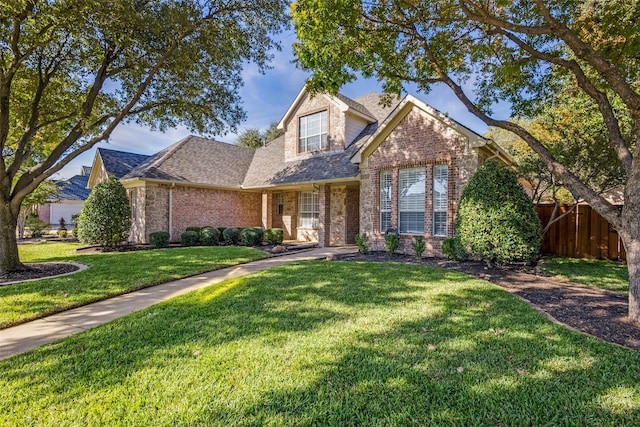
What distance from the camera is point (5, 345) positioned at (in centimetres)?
407

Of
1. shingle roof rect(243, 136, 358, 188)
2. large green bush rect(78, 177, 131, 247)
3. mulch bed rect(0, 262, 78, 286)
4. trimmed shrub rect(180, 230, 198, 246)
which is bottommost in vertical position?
mulch bed rect(0, 262, 78, 286)

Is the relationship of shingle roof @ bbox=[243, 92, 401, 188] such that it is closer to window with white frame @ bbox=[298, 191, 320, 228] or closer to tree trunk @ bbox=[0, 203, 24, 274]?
window with white frame @ bbox=[298, 191, 320, 228]

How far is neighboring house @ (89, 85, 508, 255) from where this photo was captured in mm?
10250

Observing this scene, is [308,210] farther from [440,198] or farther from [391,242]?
[440,198]

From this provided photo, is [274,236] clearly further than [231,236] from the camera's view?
No

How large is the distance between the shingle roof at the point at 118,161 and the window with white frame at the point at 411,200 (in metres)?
14.9

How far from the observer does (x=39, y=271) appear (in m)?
8.05

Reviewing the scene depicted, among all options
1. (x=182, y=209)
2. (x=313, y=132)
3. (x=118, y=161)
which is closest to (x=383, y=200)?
(x=313, y=132)

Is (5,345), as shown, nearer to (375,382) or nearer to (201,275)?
(201,275)

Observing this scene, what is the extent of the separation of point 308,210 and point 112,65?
33.0 feet

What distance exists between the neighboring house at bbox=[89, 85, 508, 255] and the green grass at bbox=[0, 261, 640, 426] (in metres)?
5.82

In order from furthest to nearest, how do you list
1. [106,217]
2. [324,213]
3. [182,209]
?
1. [182,209]
2. [324,213]
3. [106,217]

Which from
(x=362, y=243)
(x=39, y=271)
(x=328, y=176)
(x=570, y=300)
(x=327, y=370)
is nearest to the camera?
(x=327, y=370)

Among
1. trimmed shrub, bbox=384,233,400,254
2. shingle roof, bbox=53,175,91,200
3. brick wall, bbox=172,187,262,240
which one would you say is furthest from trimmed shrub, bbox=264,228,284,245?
shingle roof, bbox=53,175,91,200
